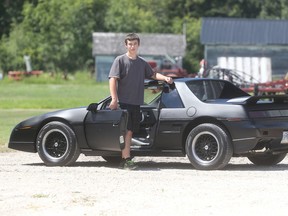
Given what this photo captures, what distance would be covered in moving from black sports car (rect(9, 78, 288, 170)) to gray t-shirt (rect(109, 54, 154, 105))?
268 millimetres

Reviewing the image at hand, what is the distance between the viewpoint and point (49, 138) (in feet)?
41.1

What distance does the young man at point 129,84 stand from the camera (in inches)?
467

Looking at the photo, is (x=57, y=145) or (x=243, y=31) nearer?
(x=57, y=145)

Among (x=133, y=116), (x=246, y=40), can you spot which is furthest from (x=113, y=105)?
(x=246, y=40)

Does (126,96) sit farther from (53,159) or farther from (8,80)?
(8,80)

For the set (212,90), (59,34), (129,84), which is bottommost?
(59,34)

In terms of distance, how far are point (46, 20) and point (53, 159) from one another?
8385cm

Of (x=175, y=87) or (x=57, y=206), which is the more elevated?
(x=175, y=87)

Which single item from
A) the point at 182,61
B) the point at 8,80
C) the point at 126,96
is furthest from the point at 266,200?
the point at 182,61

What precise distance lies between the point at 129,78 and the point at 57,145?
1.52 m

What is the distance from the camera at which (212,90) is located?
12.5 metres

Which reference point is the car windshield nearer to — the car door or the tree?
the car door

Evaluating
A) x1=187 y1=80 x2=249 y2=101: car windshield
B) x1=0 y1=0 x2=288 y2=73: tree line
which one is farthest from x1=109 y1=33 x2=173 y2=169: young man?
x1=0 y1=0 x2=288 y2=73: tree line

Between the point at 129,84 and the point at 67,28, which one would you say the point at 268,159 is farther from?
the point at 67,28
